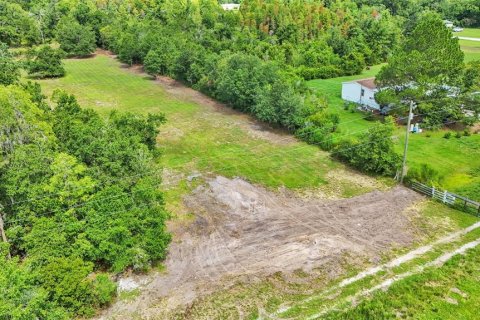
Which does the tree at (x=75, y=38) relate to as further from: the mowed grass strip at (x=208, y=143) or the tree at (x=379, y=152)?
the tree at (x=379, y=152)

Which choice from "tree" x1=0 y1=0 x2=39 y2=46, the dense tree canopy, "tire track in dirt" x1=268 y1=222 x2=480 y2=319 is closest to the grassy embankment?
"tire track in dirt" x1=268 y1=222 x2=480 y2=319

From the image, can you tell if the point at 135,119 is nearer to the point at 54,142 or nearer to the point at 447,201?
the point at 54,142

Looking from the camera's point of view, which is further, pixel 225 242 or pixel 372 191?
pixel 372 191

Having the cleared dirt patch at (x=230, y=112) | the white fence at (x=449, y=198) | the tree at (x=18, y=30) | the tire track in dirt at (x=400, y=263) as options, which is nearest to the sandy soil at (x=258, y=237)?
the white fence at (x=449, y=198)

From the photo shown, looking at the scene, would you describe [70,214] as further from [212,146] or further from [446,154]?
[446,154]

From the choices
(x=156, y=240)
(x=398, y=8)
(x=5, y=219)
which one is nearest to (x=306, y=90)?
(x=156, y=240)

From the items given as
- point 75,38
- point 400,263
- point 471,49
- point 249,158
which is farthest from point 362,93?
point 75,38
